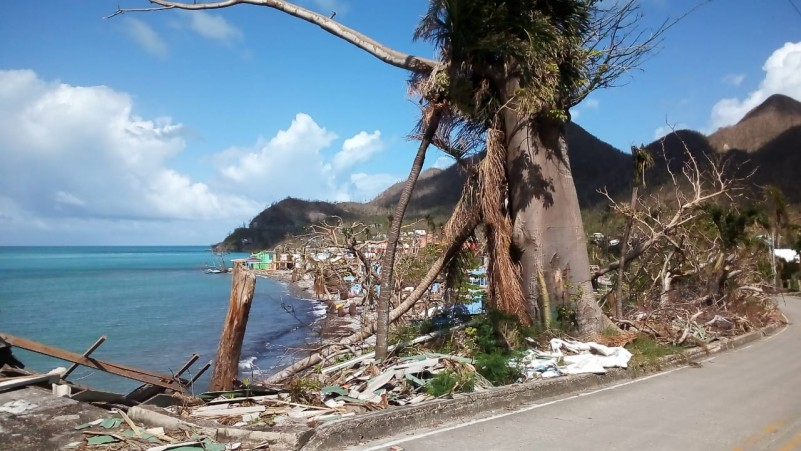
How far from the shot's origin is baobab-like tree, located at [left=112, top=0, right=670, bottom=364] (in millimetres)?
11195

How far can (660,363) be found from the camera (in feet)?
37.7

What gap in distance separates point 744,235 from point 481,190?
1150 cm

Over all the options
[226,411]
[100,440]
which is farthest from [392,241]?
[100,440]

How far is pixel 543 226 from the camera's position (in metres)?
12.2

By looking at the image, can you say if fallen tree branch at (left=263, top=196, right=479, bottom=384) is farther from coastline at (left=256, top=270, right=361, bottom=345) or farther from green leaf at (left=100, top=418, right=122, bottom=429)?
green leaf at (left=100, top=418, right=122, bottom=429)

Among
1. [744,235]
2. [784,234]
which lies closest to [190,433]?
[744,235]

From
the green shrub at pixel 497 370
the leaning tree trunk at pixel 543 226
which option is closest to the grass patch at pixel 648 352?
the leaning tree trunk at pixel 543 226

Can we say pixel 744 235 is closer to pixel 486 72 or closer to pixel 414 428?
pixel 486 72

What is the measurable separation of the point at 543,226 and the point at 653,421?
16.7 feet

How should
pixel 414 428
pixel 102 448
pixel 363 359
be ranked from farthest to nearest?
pixel 363 359
pixel 414 428
pixel 102 448

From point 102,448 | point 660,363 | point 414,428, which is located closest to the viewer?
point 102,448

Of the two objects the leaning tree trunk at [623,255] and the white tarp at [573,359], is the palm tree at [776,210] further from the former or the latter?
the white tarp at [573,359]

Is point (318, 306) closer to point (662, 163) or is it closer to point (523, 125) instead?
point (523, 125)

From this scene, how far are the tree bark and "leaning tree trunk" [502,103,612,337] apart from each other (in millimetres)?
2276
